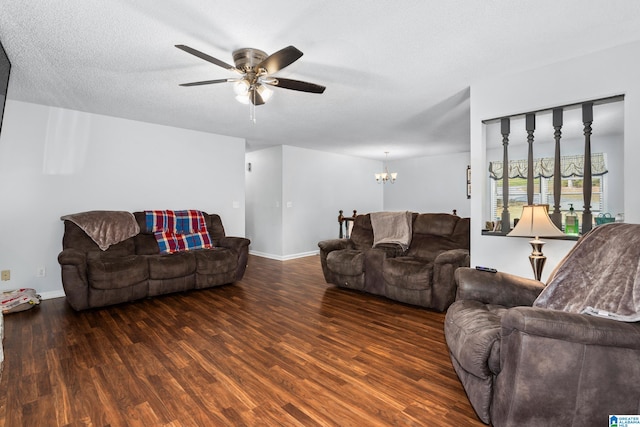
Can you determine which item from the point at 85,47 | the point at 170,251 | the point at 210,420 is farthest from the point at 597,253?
the point at 170,251

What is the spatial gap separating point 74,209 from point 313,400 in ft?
13.1

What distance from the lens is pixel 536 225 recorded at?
2.29 m

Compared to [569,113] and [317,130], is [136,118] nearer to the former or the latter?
[317,130]

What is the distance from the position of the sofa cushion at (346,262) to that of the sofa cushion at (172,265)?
1.78 m

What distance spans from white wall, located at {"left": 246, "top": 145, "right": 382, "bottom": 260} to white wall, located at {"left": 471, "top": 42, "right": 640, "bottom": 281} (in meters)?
3.82

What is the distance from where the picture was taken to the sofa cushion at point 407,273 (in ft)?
11.0

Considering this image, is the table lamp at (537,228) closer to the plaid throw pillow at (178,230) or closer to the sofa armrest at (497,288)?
the sofa armrest at (497,288)

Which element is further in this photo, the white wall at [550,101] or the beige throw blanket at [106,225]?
the beige throw blanket at [106,225]

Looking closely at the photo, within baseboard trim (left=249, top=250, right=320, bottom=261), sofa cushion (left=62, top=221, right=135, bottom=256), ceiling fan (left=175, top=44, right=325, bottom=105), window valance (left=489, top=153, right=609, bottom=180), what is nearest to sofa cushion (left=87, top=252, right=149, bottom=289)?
sofa cushion (left=62, top=221, right=135, bottom=256)

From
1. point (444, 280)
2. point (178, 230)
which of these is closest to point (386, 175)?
point (444, 280)

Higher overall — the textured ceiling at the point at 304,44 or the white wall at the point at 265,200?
the textured ceiling at the point at 304,44

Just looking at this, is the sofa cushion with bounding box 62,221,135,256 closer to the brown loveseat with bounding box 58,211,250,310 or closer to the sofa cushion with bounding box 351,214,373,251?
the brown loveseat with bounding box 58,211,250,310

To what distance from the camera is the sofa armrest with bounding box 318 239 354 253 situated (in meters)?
4.33

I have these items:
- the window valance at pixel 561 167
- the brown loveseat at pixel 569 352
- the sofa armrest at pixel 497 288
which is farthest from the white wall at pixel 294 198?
the brown loveseat at pixel 569 352
